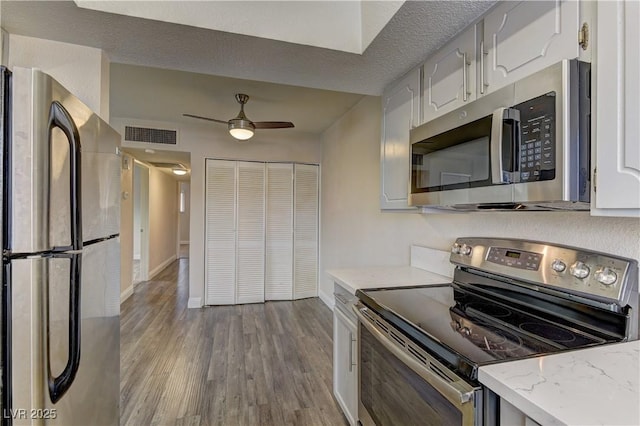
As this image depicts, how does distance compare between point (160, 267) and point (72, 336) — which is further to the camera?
point (160, 267)

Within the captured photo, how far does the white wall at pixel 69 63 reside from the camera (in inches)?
64.5

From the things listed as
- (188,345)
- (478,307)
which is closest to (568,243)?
(478,307)

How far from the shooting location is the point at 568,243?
50.3 inches

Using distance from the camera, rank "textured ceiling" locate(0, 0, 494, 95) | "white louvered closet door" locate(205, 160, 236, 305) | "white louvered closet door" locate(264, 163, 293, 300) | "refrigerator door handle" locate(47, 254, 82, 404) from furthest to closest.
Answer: "white louvered closet door" locate(264, 163, 293, 300), "white louvered closet door" locate(205, 160, 236, 305), "textured ceiling" locate(0, 0, 494, 95), "refrigerator door handle" locate(47, 254, 82, 404)

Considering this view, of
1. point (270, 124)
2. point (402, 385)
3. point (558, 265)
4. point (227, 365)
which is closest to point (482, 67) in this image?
point (558, 265)

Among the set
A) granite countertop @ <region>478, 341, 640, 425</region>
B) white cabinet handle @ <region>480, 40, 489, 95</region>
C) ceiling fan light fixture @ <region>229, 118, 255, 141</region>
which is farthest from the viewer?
ceiling fan light fixture @ <region>229, 118, 255, 141</region>

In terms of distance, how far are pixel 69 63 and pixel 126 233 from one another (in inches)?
137

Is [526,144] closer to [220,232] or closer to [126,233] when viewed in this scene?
[220,232]

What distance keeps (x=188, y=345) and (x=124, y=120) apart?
9.58 feet

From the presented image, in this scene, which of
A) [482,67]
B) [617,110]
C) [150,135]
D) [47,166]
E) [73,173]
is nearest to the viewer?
[617,110]

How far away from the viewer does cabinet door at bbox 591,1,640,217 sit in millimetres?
826

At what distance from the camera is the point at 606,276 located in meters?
1.04

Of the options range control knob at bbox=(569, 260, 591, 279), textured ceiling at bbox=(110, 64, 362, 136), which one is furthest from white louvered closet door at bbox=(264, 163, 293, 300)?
range control knob at bbox=(569, 260, 591, 279)

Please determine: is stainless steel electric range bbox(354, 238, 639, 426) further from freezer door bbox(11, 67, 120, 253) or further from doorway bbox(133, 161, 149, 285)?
doorway bbox(133, 161, 149, 285)
